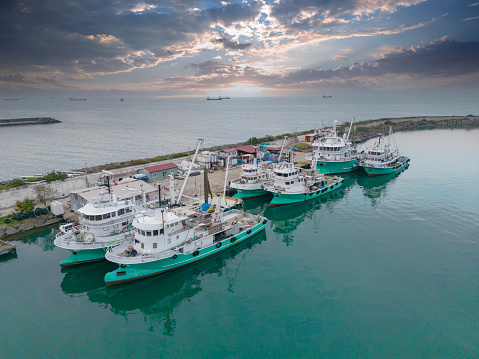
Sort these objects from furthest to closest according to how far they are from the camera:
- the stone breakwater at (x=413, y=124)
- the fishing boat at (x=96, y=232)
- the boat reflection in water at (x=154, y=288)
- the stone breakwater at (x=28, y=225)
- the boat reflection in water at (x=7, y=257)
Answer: the stone breakwater at (x=413, y=124)
the stone breakwater at (x=28, y=225)
the boat reflection in water at (x=7, y=257)
the fishing boat at (x=96, y=232)
the boat reflection in water at (x=154, y=288)

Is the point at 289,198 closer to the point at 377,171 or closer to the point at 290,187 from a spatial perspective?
the point at 290,187

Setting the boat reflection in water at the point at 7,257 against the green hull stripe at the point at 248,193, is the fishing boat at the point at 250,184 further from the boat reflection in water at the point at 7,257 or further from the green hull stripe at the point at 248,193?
the boat reflection in water at the point at 7,257

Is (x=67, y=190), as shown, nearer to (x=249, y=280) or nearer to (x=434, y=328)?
(x=249, y=280)

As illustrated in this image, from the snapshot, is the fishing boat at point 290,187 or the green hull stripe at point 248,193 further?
the green hull stripe at point 248,193

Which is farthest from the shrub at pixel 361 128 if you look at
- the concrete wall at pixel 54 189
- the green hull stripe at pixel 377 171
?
the concrete wall at pixel 54 189

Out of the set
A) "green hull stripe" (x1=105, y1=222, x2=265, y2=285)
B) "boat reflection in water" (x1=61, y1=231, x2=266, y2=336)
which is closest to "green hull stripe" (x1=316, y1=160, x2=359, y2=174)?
"boat reflection in water" (x1=61, y1=231, x2=266, y2=336)

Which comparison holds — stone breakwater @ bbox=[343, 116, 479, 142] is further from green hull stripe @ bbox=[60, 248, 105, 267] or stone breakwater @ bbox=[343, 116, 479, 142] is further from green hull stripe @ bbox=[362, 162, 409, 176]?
green hull stripe @ bbox=[60, 248, 105, 267]

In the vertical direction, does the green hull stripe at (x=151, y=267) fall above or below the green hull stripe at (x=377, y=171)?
below

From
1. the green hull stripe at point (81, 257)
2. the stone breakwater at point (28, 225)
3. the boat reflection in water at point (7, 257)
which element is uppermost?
the stone breakwater at point (28, 225)
